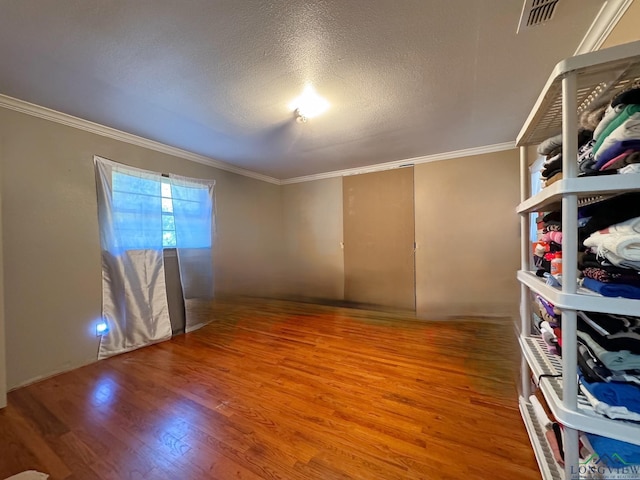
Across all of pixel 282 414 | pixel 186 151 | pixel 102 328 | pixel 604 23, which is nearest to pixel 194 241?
pixel 186 151

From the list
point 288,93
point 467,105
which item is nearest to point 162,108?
point 288,93

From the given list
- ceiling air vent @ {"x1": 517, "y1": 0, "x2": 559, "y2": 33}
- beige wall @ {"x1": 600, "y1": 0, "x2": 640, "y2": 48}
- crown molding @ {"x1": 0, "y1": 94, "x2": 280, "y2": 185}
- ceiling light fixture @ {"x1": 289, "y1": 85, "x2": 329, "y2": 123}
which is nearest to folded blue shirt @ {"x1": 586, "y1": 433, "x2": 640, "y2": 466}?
beige wall @ {"x1": 600, "y1": 0, "x2": 640, "y2": 48}

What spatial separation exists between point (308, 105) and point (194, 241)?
2.13m

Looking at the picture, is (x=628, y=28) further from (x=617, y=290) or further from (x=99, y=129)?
(x=99, y=129)

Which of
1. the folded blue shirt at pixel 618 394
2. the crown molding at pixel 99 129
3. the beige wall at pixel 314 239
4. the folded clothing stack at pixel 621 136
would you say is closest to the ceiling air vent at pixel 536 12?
the folded clothing stack at pixel 621 136

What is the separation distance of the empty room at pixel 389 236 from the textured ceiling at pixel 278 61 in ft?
0.05

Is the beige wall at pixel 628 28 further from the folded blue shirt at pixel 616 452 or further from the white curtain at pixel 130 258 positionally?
the white curtain at pixel 130 258

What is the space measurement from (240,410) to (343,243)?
9.33ft

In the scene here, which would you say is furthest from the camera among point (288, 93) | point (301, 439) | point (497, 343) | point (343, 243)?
point (343, 243)

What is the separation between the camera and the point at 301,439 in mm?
1312

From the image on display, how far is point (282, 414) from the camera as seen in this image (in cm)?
151

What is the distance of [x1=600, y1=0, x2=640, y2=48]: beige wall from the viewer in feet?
3.44

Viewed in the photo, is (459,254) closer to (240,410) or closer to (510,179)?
(510,179)

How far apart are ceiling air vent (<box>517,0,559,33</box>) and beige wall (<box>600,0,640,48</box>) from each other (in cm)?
28
